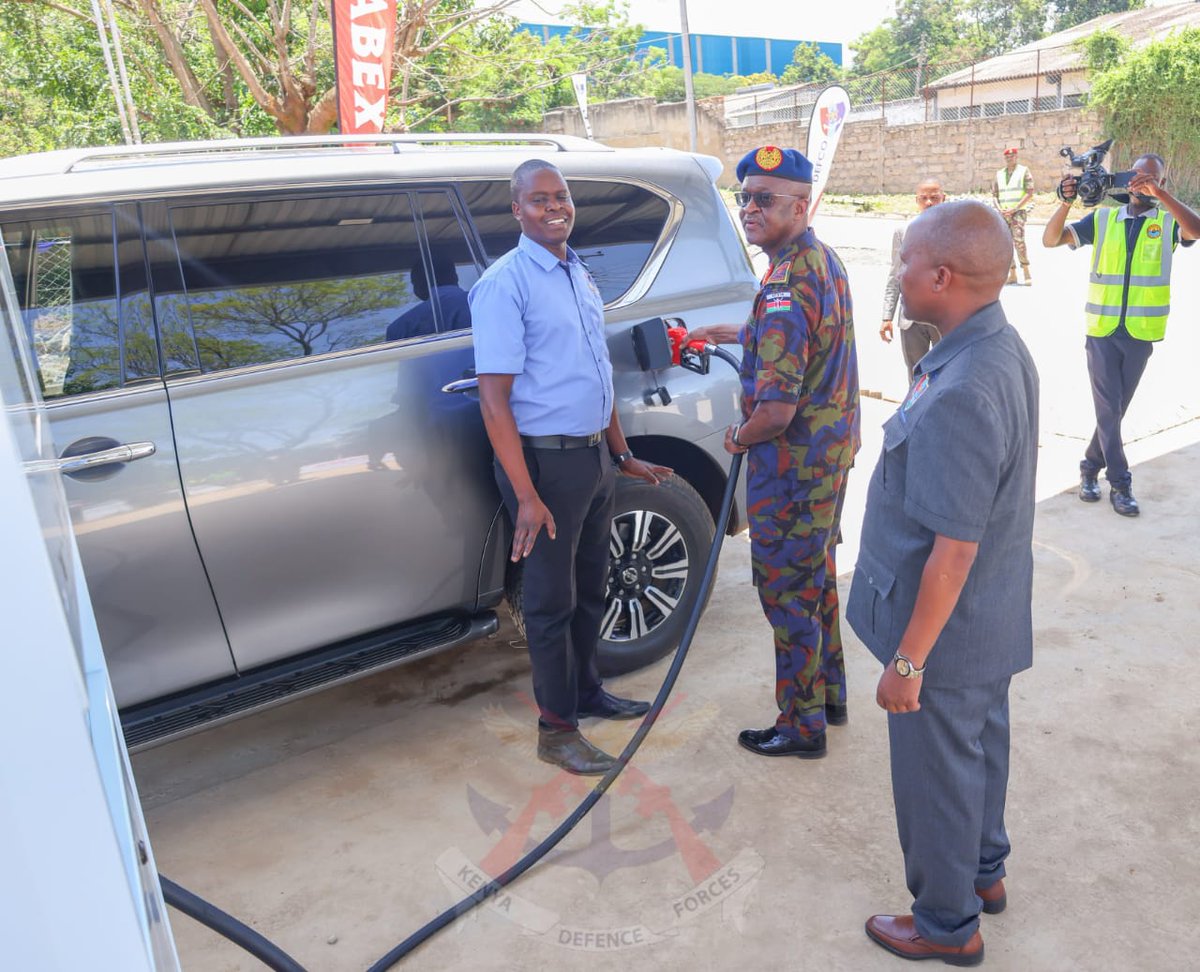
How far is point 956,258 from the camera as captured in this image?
74.1 inches

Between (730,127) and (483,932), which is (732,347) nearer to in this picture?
(483,932)

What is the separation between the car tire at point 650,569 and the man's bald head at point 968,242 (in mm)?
1635

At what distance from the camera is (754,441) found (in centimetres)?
282

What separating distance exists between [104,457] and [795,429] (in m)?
1.90

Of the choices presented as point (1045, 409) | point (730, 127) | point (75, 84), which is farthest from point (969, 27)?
point (1045, 409)

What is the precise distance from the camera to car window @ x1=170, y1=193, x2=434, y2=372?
277 cm

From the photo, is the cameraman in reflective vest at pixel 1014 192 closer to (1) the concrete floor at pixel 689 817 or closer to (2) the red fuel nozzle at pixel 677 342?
(1) the concrete floor at pixel 689 817

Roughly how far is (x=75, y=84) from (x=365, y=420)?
51.0ft

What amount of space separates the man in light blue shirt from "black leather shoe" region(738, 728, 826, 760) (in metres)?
0.50

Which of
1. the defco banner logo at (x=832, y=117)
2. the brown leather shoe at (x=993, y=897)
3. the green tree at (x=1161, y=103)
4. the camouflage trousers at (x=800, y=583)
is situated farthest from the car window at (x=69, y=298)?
the green tree at (x=1161, y=103)

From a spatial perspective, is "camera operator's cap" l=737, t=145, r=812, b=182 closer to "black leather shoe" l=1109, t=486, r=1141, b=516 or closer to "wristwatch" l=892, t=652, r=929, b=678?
"wristwatch" l=892, t=652, r=929, b=678

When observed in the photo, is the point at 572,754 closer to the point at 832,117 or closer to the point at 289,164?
the point at 289,164

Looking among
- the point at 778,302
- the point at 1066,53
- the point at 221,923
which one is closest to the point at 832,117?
the point at 778,302

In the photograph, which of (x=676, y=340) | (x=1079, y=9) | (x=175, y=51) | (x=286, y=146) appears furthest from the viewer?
(x=1079, y=9)
